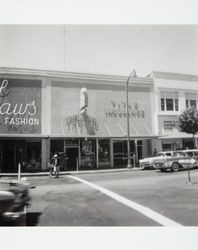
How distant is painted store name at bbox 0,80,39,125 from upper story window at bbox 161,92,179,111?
11.3 metres

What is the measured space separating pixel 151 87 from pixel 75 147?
28.7 ft

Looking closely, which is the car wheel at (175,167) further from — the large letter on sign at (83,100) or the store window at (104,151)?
the large letter on sign at (83,100)

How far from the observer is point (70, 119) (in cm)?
2280

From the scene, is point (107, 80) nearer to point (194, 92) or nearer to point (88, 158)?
point (88, 158)

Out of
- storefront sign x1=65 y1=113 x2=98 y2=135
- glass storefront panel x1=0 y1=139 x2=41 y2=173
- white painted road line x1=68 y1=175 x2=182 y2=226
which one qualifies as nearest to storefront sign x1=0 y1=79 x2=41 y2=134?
glass storefront panel x1=0 y1=139 x2=41 y2=173

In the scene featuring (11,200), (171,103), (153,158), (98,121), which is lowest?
(11,200)

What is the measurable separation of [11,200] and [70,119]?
16.9 metres

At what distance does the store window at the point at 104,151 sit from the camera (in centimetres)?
2373

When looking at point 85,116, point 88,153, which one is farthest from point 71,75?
point 88,153

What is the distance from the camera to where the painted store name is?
21.2 metres

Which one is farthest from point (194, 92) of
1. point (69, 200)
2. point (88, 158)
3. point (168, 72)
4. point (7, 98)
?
point (69, 200)

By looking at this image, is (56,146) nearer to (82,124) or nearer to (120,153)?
(82,124)

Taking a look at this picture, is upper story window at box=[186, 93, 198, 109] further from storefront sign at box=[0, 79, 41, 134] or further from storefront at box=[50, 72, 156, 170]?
storefront sign at box=[0, 79, 41, 134]

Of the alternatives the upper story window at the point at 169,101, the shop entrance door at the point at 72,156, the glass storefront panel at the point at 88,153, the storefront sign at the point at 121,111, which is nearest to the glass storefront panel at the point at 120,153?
the glass storefront panel at the point at 88,153
